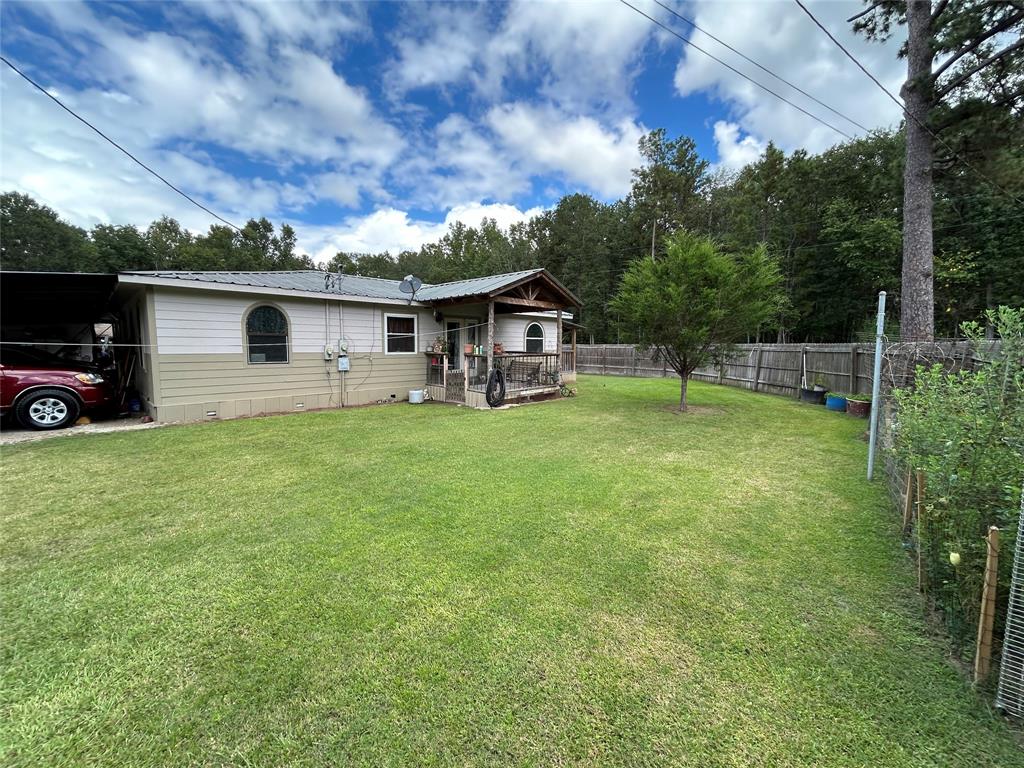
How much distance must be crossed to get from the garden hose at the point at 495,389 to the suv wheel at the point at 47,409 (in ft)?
23.9

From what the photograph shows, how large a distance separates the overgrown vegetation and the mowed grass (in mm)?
298

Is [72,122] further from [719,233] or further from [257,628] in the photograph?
[719,233]

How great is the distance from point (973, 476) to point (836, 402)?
30.0 ft

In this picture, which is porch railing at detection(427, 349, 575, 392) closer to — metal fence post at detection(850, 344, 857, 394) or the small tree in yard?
the small tree in yard

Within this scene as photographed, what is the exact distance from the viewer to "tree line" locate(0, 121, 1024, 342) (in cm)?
1631

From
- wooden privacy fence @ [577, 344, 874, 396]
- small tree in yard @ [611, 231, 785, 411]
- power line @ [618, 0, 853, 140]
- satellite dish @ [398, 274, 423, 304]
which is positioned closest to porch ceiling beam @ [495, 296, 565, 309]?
small tree in yard @ [611, 231, 785, 411]

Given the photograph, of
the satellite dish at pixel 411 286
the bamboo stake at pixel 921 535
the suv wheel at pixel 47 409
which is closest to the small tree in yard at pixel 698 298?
the satellite dish at pixel 411 286

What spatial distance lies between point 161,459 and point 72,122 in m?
5.02

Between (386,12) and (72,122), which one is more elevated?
(386,12)

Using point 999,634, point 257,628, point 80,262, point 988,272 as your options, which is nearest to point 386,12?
point 257,628

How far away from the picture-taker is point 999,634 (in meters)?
1.89

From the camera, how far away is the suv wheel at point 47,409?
6.24 meters

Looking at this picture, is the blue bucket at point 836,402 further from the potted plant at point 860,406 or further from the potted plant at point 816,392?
the potted plant at point 816,392

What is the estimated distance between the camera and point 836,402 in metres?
9.33
